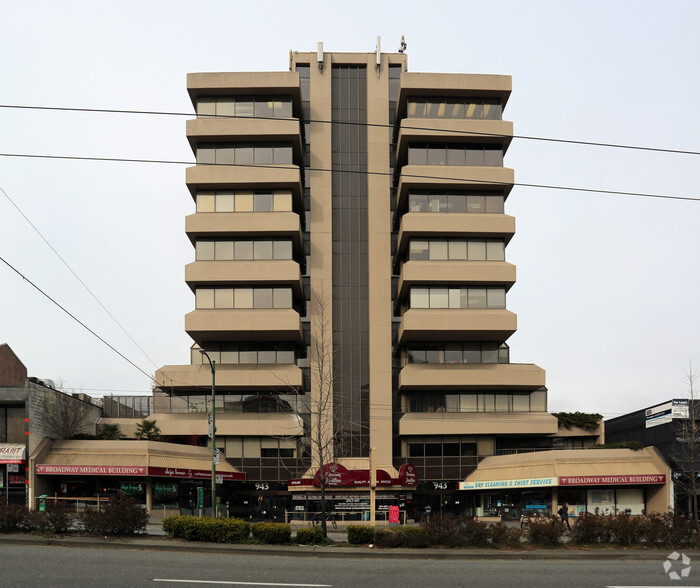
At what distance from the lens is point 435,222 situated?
180 ft

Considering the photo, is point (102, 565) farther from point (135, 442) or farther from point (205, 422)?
point (205, 422)

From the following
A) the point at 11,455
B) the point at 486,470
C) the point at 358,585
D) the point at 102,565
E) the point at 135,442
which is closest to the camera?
the point at 358,585

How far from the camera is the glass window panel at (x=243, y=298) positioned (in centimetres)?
5444

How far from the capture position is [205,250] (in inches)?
2173

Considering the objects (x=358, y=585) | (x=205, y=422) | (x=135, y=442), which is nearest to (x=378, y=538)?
(x=358, y=585)

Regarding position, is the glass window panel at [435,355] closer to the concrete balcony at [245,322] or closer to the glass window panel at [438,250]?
the glass window panel at [438,250]

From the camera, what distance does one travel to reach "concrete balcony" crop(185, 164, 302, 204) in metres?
54.9

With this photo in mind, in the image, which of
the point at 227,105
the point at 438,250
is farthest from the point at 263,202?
the point at 438,250

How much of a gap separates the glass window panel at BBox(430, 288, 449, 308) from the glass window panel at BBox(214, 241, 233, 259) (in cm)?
1491

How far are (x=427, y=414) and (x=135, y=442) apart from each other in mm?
20159

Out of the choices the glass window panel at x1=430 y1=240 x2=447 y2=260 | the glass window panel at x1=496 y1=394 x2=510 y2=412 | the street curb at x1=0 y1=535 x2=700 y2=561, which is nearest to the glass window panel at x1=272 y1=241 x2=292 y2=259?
the glass window panel at x1=430 y1=240 x2=447 y2=260

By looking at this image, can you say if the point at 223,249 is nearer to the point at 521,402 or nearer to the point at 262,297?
the point at 262,297

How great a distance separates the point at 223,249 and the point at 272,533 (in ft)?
112

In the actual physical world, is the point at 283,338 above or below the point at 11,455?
above
